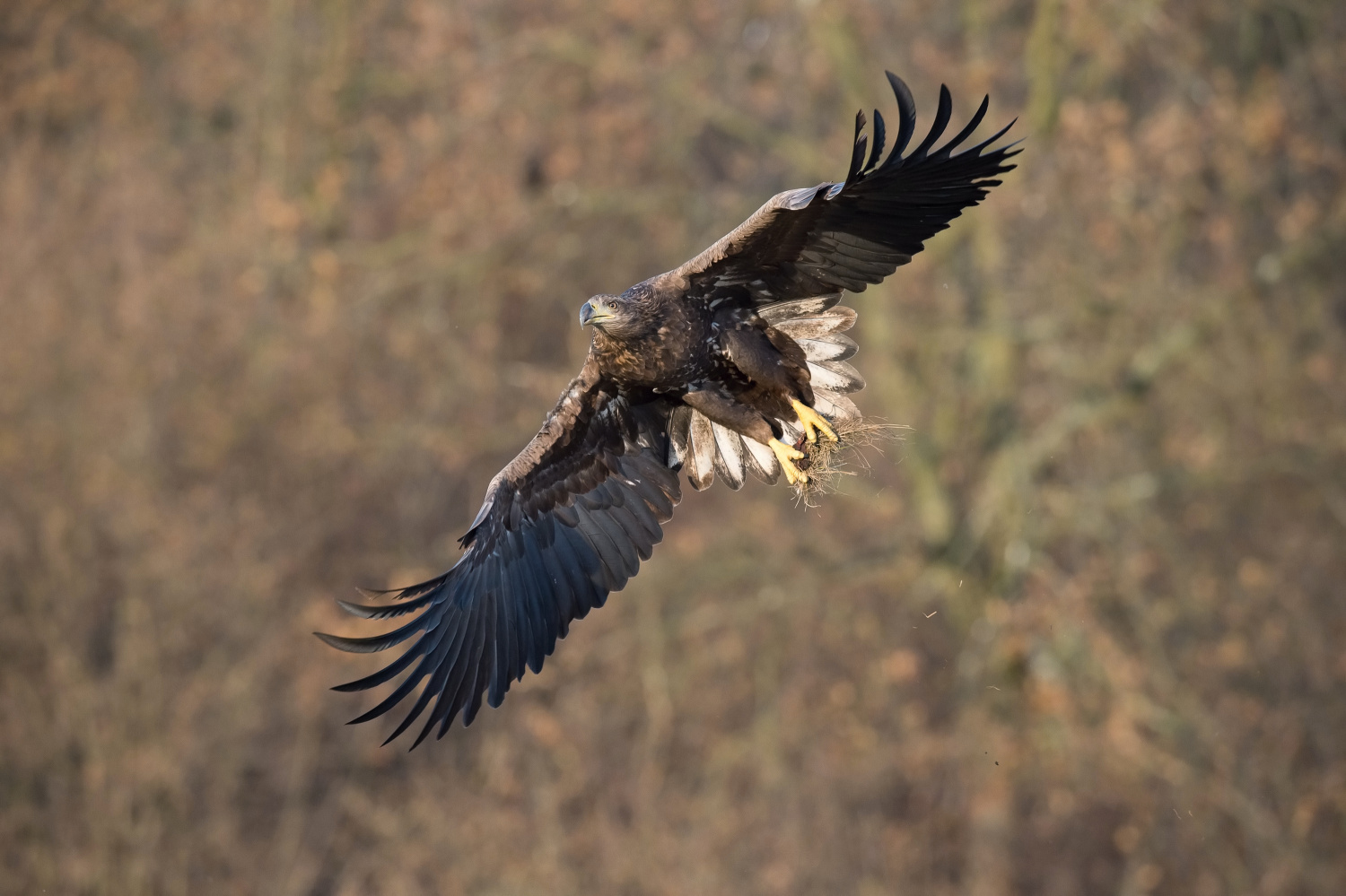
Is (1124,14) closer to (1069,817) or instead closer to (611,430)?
(1069,817)

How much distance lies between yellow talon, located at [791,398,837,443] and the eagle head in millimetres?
769

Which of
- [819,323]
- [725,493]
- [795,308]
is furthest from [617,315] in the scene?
[725,493]

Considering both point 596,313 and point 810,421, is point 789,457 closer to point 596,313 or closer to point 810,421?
point 810,421

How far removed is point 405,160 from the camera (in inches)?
677

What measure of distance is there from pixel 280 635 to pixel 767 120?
653cm

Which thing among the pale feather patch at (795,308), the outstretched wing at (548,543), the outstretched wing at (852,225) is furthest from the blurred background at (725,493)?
the outstretched wing at (852,225)

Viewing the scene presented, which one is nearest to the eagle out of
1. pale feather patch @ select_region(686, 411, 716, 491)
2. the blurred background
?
pale feather patch @ select_region(686, 411, 716, 491)

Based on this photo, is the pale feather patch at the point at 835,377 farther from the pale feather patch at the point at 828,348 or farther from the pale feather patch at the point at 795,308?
the pale feather patch at the point at 795,308

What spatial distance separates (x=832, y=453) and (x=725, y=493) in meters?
9.36

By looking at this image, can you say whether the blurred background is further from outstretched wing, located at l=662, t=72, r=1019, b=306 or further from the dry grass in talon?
outstretched wing, located at l=662, t=72, r=1019, b=306

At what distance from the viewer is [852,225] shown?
23.5 ft

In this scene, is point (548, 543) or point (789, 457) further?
point (548, 543)

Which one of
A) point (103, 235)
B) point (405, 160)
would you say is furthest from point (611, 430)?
point (103, 235)

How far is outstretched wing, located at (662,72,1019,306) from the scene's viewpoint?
6656 mm
